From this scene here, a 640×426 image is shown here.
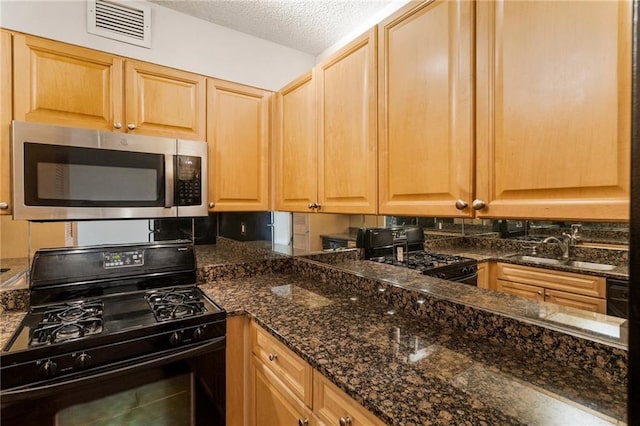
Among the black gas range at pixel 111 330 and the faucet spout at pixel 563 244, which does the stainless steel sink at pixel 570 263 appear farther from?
the black gas range at pixel 111 330

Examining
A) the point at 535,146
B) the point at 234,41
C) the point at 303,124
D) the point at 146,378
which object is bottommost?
the point at 146,378

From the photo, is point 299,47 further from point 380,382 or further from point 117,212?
point 380,382

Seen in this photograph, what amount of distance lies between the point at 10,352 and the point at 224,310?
2.35ft

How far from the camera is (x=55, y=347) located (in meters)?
1.11

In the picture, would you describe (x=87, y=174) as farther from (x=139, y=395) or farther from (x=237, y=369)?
(x=237, y=369)

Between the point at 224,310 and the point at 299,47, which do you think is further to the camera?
the point at 299,47

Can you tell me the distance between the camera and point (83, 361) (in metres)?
1.15

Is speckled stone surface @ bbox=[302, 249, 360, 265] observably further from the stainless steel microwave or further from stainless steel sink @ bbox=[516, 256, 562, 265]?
stainless steel sink @ bbox=[516, 256, 562, 265]

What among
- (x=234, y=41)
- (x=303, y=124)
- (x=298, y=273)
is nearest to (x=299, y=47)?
(x=234, y=41)

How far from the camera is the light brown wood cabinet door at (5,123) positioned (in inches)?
53.9

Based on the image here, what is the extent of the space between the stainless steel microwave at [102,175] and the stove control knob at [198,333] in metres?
0.66

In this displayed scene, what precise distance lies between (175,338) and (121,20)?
171cm

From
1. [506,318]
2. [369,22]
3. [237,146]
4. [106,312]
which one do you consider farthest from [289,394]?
[369,22]

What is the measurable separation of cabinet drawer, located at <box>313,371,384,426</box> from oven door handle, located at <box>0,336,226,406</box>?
0.58 metres
